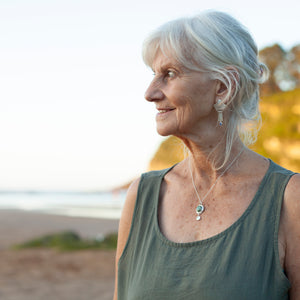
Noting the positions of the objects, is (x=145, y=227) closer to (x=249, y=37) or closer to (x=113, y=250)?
(x=249, y=37)

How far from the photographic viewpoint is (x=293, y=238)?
4.75 ft

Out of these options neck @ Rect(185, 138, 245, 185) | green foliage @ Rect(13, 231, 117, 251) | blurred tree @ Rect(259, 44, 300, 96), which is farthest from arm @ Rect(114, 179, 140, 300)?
blurred tree @ Rect(259, 44, 300, 96)

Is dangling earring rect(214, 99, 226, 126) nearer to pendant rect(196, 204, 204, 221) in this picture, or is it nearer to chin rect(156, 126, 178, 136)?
chin rect(156, 126, 178, 136)

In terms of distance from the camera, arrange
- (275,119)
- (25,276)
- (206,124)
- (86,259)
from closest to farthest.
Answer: (206,124), (25,276), (86,259), (275,119)

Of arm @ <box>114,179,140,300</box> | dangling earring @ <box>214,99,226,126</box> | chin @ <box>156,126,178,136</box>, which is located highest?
dangling earring @ <box>214,99,226,126</box>

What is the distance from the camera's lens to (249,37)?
5.38 ft

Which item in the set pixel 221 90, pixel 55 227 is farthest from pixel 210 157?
pixel 55 227

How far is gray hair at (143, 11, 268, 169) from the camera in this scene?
5.14 ft

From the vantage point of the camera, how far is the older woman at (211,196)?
1.47 m

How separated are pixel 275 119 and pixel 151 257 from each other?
31.2 metres

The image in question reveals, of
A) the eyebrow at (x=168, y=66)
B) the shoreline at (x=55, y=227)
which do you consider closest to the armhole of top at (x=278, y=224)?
the eyebrow at (x=168, y=66)

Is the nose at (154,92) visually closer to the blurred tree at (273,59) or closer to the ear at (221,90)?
the ear at (221,90)

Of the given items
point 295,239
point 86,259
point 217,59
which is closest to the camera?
point 295,239

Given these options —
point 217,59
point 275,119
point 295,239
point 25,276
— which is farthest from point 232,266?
point 275,119
